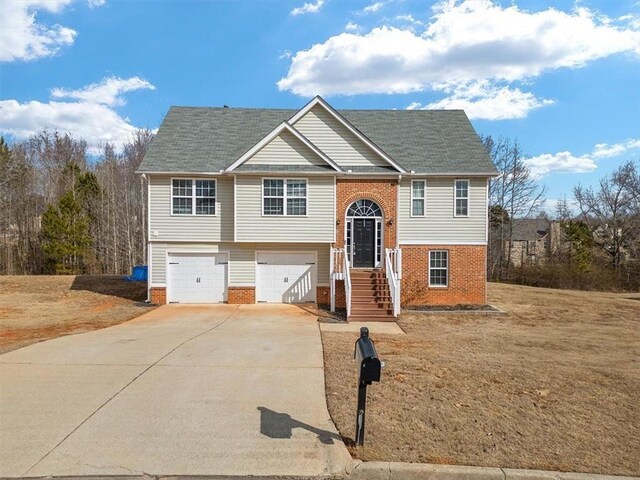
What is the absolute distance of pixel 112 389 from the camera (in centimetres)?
602

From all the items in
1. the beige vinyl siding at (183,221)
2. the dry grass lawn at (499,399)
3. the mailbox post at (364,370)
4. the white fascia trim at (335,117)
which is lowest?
the dry grass lawn at (499,399)

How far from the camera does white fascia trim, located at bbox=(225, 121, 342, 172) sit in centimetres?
1547

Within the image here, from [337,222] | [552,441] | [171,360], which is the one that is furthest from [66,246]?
[552,441]

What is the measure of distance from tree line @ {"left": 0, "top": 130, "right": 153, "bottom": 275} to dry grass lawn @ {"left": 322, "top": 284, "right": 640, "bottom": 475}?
25.5 m

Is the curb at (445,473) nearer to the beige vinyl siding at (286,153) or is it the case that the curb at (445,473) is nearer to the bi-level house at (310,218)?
the bi-level house at (310,218)

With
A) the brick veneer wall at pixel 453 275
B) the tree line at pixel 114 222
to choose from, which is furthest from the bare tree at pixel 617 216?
the brick veneer wall at pixel 453 275

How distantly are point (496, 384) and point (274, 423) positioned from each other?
3.67 meters

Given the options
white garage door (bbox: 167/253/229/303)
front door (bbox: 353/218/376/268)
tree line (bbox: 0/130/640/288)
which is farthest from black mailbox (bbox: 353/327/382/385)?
tree line (bbox: 0/130/640/288)

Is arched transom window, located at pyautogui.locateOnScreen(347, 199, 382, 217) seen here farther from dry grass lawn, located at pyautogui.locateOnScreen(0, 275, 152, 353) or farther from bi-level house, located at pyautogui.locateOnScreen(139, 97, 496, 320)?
dry grass lawn, located at pyautogui.locateOnScreen(0, 275, 152, 353)

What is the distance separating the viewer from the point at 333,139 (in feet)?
54.6

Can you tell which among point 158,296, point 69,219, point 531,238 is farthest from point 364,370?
point 531,238

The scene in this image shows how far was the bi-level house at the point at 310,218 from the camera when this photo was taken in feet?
51.5

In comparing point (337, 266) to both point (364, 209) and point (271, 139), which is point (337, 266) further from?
point (271, 139)

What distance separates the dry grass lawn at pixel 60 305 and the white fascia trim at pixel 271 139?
20.6 ft
